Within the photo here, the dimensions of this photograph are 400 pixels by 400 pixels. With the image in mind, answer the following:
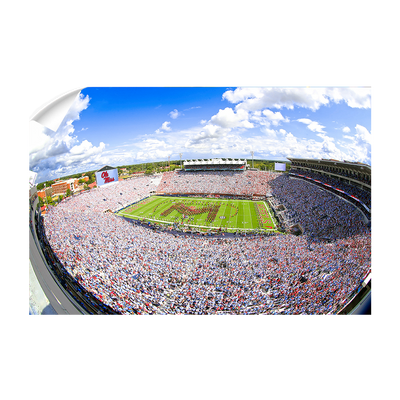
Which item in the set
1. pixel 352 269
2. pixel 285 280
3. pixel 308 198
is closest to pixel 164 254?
pixel 285 280

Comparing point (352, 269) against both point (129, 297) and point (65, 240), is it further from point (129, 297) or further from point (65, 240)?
point (65, 240)

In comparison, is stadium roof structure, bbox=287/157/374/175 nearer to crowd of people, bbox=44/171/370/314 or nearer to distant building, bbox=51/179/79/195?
crowd of people, bbox=44/171/370/314

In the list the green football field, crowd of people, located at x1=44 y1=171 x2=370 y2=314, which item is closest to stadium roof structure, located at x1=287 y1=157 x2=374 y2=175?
crowd of people, located at x1=44 y1=171 x2=370 y2=314

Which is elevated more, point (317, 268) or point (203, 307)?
point (317, 268)

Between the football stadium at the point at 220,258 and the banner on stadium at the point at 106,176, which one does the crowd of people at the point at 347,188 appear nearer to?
the football stadium at the point at 220,258

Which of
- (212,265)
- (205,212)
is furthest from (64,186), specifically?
(205,212)
